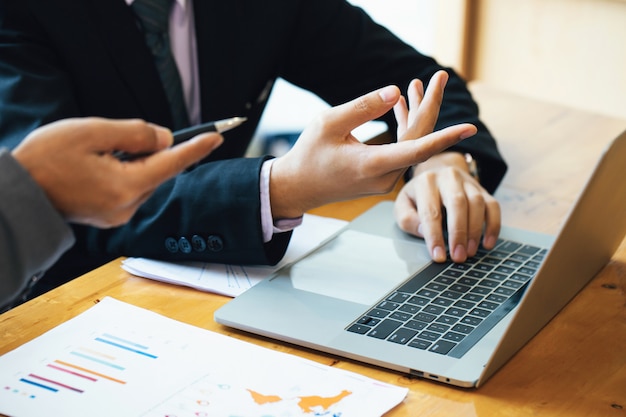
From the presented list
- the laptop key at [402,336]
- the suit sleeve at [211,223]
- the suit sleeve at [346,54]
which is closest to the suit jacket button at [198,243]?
the suit sleeve at [211,223]

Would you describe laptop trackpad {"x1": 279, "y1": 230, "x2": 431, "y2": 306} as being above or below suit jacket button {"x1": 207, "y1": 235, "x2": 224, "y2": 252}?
below

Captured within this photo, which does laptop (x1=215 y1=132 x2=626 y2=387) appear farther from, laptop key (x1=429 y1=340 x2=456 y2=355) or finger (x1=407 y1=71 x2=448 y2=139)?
finger (x1=407 y1=71 x2=448 y2=139)

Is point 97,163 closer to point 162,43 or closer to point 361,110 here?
point 361,110

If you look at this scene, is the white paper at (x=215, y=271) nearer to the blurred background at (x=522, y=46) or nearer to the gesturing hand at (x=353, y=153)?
the gesturing hand at (x=353, y=153)

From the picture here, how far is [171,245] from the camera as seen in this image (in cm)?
110

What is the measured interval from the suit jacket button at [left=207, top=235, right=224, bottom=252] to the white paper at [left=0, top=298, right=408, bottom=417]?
166 mm

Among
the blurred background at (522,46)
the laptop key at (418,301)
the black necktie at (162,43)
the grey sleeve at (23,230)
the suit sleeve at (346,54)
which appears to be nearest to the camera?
the grey sleeve at (23,230)

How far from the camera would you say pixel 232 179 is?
43.1 inches

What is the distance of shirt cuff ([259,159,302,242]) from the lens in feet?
3.51

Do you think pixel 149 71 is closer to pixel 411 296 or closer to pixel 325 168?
pixel 325 168

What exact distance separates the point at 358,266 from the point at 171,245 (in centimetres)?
24

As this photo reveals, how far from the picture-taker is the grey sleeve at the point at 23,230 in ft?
2.47

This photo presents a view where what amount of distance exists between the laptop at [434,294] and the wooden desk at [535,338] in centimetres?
1

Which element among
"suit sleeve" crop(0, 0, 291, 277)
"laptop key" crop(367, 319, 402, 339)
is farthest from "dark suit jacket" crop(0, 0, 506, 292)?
"laptop key" crop(367, 319, 402, 339)
